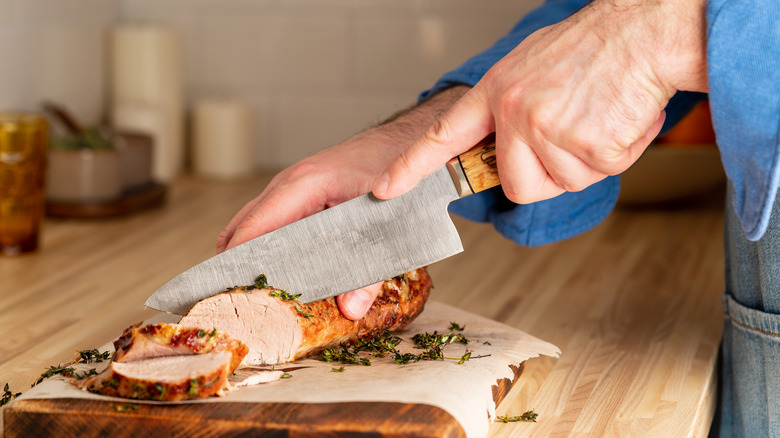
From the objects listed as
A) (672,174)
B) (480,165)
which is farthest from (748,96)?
(672,174)

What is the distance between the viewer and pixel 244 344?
1.09 m

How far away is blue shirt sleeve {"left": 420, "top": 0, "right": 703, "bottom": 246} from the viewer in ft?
4.80

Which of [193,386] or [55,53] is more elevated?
[55,53]

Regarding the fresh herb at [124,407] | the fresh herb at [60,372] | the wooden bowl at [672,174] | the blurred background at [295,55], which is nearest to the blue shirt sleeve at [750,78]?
the fresh herb at [124,407]

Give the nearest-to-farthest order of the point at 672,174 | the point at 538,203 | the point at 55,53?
the point at 538,203, the point at 672,174, the point at 55,53

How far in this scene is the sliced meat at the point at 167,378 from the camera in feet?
3.27

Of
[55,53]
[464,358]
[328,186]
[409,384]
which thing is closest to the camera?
[409,384]

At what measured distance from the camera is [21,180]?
1.78 metres

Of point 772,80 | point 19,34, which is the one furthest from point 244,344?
point 19,34

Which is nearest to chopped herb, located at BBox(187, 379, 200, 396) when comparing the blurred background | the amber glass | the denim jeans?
the denim jeans

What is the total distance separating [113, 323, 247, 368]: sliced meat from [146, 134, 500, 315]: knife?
0.14 m

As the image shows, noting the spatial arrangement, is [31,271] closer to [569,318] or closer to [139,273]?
[139,273]

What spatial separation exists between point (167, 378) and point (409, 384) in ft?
0.92

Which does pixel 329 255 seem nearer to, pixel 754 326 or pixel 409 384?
pixel 409 384
